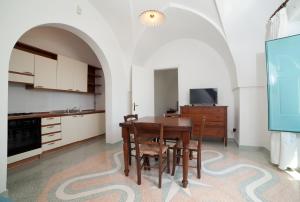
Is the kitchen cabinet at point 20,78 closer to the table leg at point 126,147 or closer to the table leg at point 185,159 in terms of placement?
the table leg at point 126,147

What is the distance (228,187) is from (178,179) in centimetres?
63

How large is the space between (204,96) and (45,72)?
3.90m

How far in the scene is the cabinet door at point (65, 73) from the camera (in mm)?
3912

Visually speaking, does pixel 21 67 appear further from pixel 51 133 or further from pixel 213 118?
pixel 213 118

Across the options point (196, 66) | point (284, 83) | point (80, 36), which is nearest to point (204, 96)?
point (196, 66)

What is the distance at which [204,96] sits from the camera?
14.4ft

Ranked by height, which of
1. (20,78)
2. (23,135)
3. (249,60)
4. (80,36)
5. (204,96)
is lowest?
(23,135)

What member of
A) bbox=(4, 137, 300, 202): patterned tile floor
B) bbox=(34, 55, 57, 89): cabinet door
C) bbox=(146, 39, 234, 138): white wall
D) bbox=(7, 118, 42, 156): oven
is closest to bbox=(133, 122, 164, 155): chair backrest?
bbox=(4, 137, 300, 202): patterned tile floor

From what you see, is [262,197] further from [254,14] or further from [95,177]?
[254,14]

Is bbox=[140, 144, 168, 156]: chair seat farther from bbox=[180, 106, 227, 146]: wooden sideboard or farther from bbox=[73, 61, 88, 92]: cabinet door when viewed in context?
bbox=[73, 61, 88, 92]: cabinet door

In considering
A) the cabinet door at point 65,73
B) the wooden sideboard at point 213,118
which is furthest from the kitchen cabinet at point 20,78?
the wooden sideboard at point 213,118

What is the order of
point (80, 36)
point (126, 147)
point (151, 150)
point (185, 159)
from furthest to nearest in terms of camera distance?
point (80, 36) → point (126, 147) → point (151, 150) → point (185, 159)

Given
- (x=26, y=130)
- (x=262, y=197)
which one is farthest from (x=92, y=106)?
(x=262, y=197)

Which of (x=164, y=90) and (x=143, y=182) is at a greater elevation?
(x=164, y=90)
